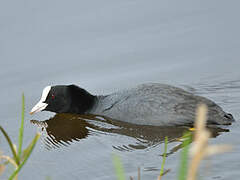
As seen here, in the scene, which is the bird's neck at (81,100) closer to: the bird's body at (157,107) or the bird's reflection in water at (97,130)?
the bird's reflection in water at (97,130)

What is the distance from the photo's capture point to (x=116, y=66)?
265 inches

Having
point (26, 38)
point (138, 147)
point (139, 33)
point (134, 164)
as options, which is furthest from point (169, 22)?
point (134, 164)

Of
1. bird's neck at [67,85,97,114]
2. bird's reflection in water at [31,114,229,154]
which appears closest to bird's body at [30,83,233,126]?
bird's reflection in water at [31,114,229,154]

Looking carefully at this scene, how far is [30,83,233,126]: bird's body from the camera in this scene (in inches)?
198

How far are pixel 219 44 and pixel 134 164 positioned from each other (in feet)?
11.2

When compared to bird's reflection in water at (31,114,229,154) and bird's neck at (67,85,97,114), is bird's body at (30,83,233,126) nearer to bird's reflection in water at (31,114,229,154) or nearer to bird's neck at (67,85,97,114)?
bird's reflection in water at (31,114,229,154)

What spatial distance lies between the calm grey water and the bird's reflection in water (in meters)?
0.01

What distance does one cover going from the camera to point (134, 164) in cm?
425

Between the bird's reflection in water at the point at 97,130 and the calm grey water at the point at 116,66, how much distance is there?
0.01 meters

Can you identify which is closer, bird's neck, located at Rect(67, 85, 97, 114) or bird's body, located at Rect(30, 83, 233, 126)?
bird's body, located at Rect(30, 83, 233, 126)

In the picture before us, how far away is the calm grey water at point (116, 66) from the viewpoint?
4691mm

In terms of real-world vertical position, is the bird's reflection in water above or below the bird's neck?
below

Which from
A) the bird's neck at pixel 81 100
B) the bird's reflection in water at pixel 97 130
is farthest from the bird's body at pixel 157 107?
the bird's neck at pixel 81 100

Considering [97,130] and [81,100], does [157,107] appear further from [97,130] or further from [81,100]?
[81,100]
